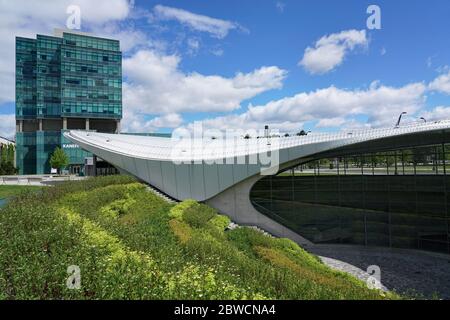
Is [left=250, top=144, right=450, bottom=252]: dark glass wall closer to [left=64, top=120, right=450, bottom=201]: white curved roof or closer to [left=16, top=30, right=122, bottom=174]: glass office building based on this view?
[left=64, top=120, right=450, bottom=201]: white curved roof

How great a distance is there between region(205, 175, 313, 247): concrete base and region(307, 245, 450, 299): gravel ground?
5.20ft

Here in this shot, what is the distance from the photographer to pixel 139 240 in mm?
7195

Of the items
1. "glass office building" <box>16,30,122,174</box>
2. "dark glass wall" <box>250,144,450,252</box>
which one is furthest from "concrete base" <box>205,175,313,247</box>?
"glass office building" <box>16,30,122,174</box>

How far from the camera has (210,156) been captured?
58.4 ft

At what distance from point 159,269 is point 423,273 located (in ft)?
42.3

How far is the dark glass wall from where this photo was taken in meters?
15.9

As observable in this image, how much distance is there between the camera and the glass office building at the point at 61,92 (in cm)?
5591

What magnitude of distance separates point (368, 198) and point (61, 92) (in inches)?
2148

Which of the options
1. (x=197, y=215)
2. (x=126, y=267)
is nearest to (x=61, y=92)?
(x=197, y=215)

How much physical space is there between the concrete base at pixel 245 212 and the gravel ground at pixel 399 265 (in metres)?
1.59

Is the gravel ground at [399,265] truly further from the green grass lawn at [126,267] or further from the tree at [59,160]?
the tree at [59,160]

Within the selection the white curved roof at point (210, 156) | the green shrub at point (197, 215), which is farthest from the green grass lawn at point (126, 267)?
the white curved roof at point (210, 156)
